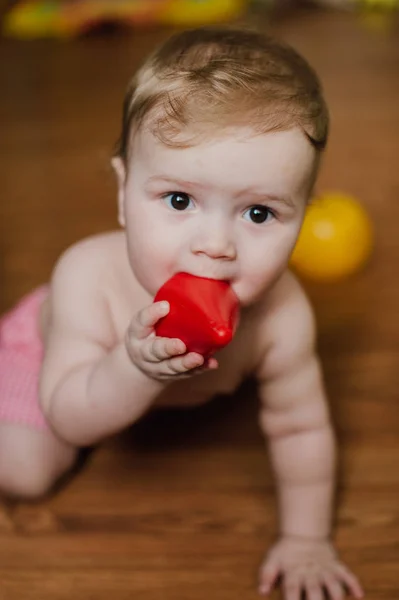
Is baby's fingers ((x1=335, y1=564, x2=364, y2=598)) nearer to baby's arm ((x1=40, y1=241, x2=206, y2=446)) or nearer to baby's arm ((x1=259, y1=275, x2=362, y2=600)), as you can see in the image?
baby's arm ((x1=259, y1=275, x2=362, y2=600))

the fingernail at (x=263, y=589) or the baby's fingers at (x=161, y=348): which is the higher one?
the baby's fingers at (x=161, y=348)

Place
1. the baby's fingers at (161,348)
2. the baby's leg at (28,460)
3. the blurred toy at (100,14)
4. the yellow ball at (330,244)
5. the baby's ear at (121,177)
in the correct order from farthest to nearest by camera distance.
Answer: the blurred toy at (100,14), the yellow ball at (330,244), the baby's leg at (28,460), the baby's ear at (121,177), the baby's fingers at (161,348)

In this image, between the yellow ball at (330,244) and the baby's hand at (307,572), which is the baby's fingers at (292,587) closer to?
the baby's hand at (307,572)

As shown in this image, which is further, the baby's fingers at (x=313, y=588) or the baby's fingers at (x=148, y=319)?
the baby's fingers at (x=313, y=588)

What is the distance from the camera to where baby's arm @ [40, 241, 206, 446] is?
64 cm

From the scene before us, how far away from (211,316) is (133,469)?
0.35 metres

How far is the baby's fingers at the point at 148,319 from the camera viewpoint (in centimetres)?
62

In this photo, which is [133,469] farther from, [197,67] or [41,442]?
[197,67]

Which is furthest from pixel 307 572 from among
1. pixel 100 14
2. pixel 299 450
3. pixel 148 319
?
pixel 100 14

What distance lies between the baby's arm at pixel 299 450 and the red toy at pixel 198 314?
6.8 inches

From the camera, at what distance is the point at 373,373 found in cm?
103

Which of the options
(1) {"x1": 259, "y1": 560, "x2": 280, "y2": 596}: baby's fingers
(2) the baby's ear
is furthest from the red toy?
(1) {"x1": 259, "y1": 560, "x2": 280, "y2": 596}: baby's fingers

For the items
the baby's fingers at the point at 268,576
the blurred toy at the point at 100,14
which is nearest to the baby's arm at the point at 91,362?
the baby's fingers at the point at 268,576

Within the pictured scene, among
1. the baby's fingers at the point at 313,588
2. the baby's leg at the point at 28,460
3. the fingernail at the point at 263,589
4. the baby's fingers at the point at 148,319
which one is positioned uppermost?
the baby's fingers at the point at 148,319
